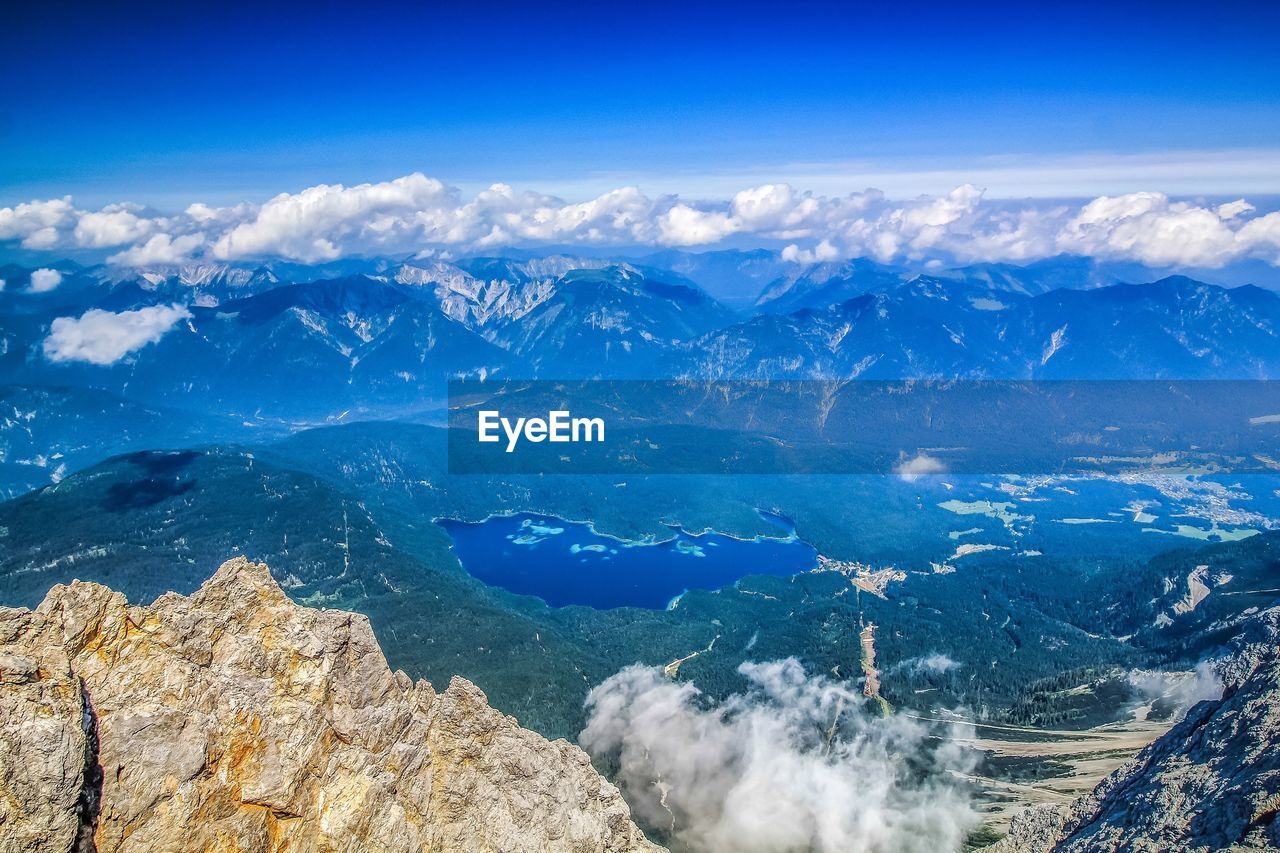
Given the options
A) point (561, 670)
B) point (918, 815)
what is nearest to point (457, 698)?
point (918, 815)

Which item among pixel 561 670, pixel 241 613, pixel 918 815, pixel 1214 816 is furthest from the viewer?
pixel 561 670

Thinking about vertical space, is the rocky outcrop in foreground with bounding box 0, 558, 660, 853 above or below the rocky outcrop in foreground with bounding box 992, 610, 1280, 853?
above

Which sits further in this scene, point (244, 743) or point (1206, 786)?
point (1206, 786)

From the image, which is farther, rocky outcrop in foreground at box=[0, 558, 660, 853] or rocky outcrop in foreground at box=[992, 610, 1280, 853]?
rocky outcrop in foreground at box=[992, 610, 1280, 853]

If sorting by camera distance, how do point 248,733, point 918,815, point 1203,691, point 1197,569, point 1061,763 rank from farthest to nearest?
1. point 1197,569
2. point 1203,691
3. point 1061,763
4. point 918,815
5. point 248,733

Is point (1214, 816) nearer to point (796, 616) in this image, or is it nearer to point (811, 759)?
point (811, 759)
